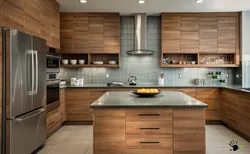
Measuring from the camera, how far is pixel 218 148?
369 centimetres

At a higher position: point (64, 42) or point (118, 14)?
point (118, 14)

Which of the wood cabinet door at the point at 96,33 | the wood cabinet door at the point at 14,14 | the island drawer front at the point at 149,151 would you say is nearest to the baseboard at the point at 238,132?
the island drawer front at the point at 149,151

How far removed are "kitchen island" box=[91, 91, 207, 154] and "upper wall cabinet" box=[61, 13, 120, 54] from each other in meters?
3.24

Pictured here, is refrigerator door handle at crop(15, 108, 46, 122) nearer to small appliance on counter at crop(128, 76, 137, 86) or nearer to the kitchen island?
the kitchen island

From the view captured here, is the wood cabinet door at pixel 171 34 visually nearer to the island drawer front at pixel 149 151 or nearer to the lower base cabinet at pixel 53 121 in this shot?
the lower base cabinet at pixel 53 121

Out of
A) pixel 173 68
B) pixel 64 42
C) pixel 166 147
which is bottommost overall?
pixel 166 147

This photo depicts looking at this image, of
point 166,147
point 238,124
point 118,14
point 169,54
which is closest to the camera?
point 166,147

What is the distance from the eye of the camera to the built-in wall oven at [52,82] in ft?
13.5

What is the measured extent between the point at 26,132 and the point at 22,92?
0.56m

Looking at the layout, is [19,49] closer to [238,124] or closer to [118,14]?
[118,14]

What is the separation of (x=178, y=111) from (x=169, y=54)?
11.7 feet

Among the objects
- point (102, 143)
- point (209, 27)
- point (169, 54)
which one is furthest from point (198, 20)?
point (102, 143)

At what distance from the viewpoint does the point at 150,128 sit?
8.64ft

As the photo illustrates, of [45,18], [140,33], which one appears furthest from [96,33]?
[45,18]
